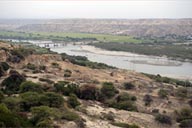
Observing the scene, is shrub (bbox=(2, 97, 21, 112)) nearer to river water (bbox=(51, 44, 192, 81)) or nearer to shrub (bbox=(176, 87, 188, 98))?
shrub (bbox=(176, 87, 188, 98))

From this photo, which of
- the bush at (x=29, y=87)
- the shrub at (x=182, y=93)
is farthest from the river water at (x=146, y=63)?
the bush at (x=29, y=87)

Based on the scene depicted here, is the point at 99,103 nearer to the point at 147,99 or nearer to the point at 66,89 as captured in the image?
the point at 66,89

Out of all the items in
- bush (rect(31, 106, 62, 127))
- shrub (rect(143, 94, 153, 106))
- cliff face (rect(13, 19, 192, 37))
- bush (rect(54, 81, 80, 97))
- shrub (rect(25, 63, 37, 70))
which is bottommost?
cliff face (rect(13, 19, 192, 37))

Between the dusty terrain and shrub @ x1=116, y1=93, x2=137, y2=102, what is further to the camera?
shrub @ x1=116, y1=93, x2=137, y2=102

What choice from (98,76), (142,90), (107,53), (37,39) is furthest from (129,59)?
(37,39)

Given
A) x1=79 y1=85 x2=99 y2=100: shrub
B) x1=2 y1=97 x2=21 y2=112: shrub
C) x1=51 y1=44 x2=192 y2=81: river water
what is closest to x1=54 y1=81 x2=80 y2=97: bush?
x1=79 y1=85 x2=99 y2=100: shrub

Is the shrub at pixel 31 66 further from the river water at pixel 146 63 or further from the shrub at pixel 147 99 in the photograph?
the river water at pixel 146 63

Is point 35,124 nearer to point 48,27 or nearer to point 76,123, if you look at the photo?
point 76,123

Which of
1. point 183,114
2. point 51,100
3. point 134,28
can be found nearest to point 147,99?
point 183,114

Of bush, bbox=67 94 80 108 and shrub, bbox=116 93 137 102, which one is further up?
bush, bbox=67 94 80 108
